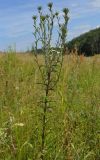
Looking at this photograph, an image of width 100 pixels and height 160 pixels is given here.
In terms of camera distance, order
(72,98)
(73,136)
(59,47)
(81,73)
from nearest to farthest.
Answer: (59,47) → (73,136) → (72,98) → (81,73)

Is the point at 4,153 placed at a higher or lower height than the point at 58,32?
lower

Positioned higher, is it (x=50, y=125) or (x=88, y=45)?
(x=88, y=45)

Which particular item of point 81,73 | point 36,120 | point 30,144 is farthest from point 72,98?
point 81,73

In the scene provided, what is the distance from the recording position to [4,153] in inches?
155

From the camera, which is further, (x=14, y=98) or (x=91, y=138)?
(x=14, y=98)

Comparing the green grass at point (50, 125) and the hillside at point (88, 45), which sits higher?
the hillside at point (88, 45)

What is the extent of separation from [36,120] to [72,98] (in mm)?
685

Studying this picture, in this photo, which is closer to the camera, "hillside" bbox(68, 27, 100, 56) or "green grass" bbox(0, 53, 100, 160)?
"green grass" bbox(0, 53, 100, 160)

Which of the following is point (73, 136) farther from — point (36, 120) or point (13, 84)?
point (13, 84)

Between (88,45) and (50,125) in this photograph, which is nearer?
(50,125)

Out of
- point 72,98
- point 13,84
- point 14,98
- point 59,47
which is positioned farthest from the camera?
point 13,84

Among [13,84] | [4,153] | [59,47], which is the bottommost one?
[4,153]

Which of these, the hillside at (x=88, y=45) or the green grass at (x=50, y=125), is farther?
the hillside at (x=88, y=45)

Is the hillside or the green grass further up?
the hillside
